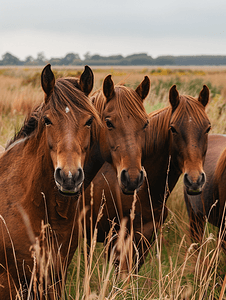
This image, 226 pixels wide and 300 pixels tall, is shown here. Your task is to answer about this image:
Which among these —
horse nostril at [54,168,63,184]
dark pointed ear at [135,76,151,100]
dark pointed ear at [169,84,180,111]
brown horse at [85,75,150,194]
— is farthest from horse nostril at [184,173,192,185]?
horse nostril at [54,168,63,184]

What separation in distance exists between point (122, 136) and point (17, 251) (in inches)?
49.4

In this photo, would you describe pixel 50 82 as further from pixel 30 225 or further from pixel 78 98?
pixel 30 225

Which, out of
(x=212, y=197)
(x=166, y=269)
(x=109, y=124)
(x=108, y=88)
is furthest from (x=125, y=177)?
(x=166, y=269)

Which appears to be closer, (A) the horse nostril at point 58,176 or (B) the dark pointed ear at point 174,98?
(A) the horse nostril at point 58,176

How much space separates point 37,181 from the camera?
2041mm

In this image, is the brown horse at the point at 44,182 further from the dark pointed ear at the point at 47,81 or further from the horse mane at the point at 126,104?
the horse mane at the point at 126,104

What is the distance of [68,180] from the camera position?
1.70 m

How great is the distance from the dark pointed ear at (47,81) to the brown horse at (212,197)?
2.04 m

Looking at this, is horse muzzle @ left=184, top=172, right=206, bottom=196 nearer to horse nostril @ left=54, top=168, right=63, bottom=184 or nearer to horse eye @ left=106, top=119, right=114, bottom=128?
horse eye @ left=106, top=119, right=114, bottom=128

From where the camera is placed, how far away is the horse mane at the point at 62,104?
2.00 meters

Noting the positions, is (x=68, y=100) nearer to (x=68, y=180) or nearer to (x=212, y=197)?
(x=68, y=180)

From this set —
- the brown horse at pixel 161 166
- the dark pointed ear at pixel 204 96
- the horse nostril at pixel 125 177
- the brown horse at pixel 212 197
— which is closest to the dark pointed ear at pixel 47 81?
the horse nostril at pixel 125 177

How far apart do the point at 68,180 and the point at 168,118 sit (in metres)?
1.69

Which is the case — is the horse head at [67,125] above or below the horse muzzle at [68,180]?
above
